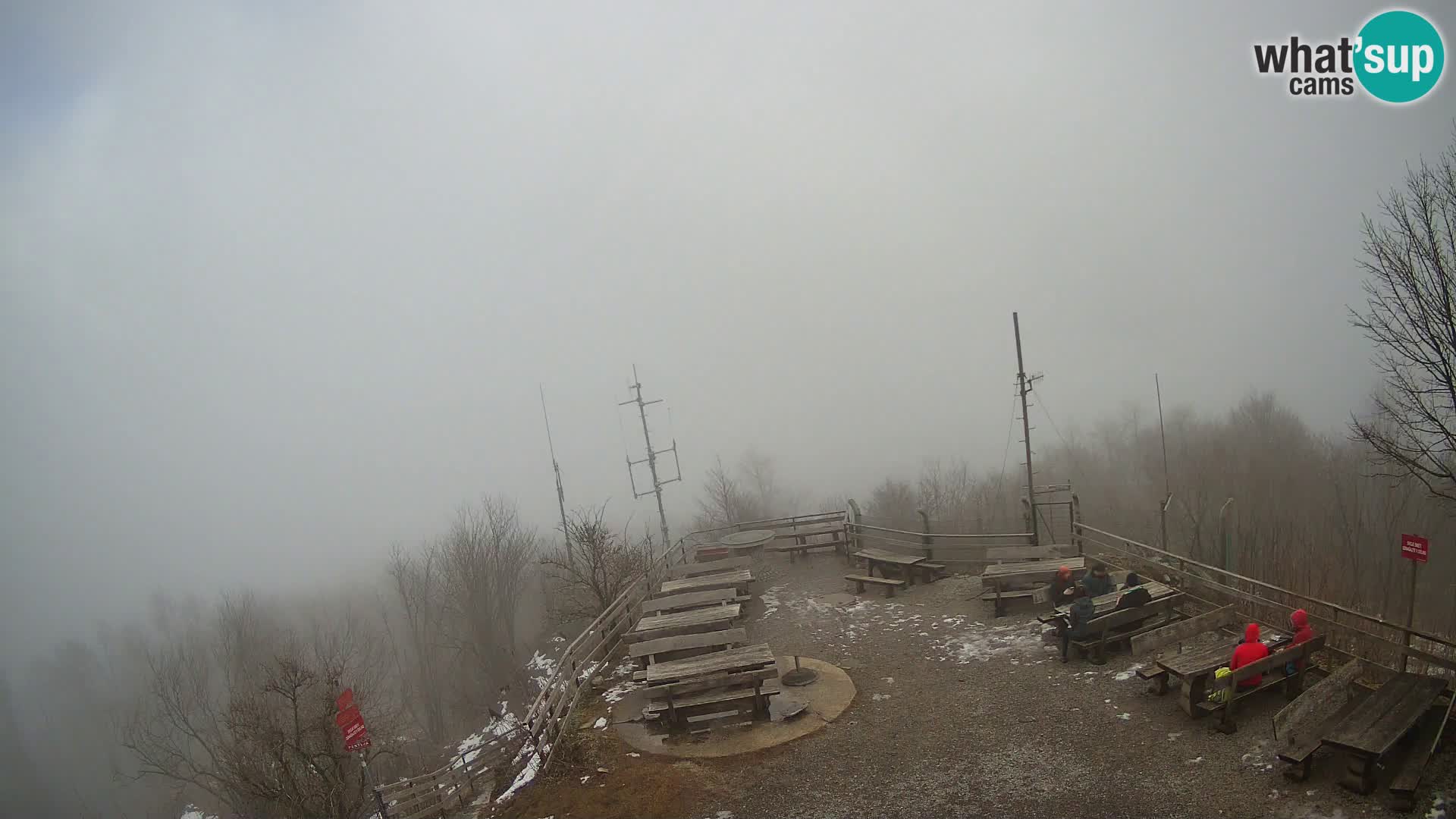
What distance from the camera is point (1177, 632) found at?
11.9 metres

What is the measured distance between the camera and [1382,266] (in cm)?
1188

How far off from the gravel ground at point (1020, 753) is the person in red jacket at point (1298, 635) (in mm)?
464

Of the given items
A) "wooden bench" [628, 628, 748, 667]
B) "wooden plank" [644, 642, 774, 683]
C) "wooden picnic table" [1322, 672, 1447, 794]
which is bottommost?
"wooden bench" [628, 628, 748, 667]

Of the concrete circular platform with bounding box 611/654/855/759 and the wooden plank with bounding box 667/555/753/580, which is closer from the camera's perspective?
the concrete circular platform with bounding box 611/654/855/759

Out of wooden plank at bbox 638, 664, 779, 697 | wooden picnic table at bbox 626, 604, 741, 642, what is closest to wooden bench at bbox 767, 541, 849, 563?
wooden picnic table at bbox 626, 604, 741, 642

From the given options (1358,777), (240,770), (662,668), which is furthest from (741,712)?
(240,770)

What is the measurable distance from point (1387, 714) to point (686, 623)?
1102cm

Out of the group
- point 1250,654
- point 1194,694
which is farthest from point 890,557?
point 1250,654

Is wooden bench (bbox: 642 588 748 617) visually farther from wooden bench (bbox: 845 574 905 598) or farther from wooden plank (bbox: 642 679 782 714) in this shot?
wooden plank (bbox: 642 679 782 714)

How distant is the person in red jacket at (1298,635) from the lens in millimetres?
9683

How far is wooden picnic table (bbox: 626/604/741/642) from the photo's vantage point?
15039mm

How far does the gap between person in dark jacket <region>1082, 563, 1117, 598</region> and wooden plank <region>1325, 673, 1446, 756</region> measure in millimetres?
4985

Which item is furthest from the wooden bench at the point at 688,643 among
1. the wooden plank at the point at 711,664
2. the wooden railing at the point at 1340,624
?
the wooden railing at the point at 1340,624

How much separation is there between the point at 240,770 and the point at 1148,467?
199ft
